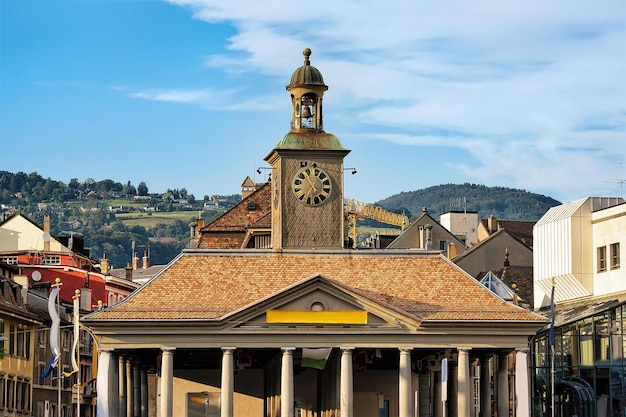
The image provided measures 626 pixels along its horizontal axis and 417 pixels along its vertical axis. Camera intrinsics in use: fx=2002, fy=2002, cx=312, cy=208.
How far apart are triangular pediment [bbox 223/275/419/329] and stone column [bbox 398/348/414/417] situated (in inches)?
69.5

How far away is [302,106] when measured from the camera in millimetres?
120750

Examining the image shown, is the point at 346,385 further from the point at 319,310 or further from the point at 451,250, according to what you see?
the point at 451,250

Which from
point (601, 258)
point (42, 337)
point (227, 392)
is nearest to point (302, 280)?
point (227, 392)

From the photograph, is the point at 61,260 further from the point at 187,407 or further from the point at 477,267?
the point at 187,407

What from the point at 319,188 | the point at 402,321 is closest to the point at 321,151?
the point at 319,188

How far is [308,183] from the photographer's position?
389 ft

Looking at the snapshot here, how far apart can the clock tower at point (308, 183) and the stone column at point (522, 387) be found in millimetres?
13774

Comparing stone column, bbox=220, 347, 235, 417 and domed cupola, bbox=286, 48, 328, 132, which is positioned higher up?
domed cupola, bbox=286, 48, 328, 132

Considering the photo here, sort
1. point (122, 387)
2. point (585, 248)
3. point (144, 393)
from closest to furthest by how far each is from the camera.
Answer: point (122, 387) → point (144, 393) → point (585, 248)

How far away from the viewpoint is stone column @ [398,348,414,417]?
356 feet

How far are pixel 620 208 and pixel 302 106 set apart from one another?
74.7ft

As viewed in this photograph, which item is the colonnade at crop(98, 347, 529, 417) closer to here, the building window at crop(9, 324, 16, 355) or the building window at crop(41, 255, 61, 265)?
the building window at crop(9, 324, 16, 355)

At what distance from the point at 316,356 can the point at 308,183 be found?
13.1 m

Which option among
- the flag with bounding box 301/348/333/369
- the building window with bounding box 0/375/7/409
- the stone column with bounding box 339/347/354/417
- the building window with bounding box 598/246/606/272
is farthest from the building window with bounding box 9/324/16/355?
the building window with bounding box 598/246/606/272
